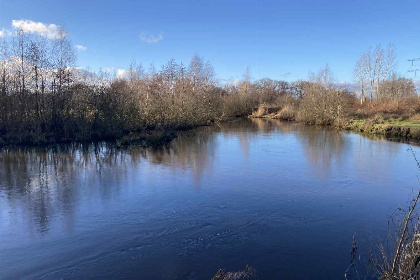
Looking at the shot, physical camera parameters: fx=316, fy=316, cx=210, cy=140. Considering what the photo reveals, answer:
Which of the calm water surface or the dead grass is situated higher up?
the calm water surface

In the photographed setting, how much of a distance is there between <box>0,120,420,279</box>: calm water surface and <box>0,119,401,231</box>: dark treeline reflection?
50 millimetres

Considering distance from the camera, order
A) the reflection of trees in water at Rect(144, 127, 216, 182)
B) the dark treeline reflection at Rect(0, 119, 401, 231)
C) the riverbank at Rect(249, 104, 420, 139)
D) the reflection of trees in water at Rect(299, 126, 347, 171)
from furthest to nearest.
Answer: the riverbank at Rect(249, 104, 420, 139) < the reflection of trees in water at Rect(299, 126, 347, 171) < the reflection of trees in water at Rect(144, 127, 216, 182) < the dark treeline reflection at Rect(0, 119, 401, 231)

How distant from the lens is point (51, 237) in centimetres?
609

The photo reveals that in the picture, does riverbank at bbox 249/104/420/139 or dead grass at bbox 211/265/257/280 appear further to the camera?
riverbank at bbox 249/104/420/139

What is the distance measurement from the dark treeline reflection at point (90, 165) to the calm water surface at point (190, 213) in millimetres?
50

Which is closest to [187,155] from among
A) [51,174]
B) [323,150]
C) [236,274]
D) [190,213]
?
[51,174]

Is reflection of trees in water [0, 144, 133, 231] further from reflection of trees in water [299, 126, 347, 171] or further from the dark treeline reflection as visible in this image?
reflection of trees in water [299, 126, 347, 171]

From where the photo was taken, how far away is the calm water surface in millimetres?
5203

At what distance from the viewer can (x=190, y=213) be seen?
7.34 metres

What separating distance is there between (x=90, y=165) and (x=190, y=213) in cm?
683

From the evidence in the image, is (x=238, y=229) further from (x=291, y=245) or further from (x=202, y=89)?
(x=202, y=89)

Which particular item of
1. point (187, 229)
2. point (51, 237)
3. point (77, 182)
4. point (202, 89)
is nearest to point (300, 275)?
point (187, 229)

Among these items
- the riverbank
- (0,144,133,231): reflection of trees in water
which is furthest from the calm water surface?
the riverbank

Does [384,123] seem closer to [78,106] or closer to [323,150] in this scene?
[323,150]
